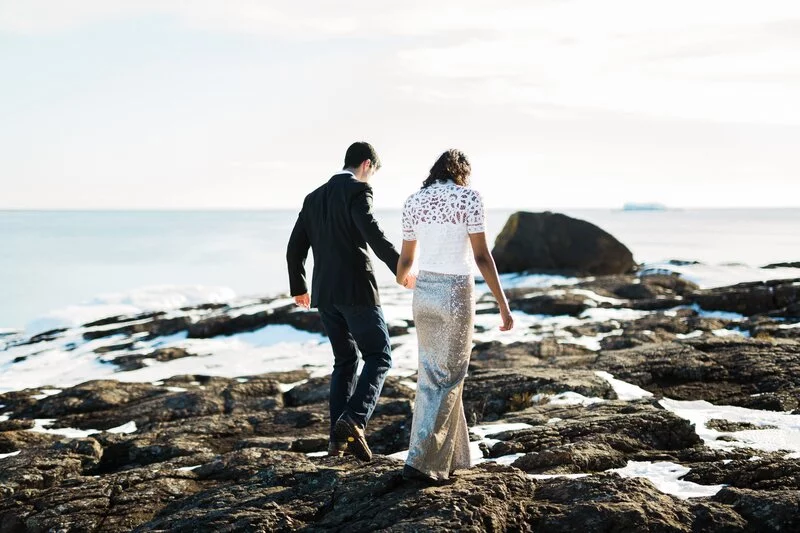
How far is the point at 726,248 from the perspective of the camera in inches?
2911

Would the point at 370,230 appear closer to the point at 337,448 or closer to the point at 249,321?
the point at 337,448

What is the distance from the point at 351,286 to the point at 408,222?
99 cm

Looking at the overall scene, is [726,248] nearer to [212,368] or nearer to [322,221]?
[212,368]

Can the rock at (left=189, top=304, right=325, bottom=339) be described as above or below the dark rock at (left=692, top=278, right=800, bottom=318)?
below

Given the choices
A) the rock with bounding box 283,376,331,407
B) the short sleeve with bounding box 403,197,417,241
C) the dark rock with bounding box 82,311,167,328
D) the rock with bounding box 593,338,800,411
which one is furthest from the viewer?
the dark rock with bounding box 82,311,167,328

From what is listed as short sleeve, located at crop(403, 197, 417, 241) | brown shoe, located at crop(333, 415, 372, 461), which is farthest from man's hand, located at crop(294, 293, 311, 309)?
short sleeve, located at crop(403, 197, 417, 241)

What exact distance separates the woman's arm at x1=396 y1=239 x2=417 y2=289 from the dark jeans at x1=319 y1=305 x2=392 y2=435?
0.62 meters

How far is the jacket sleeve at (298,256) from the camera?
21.1 feet

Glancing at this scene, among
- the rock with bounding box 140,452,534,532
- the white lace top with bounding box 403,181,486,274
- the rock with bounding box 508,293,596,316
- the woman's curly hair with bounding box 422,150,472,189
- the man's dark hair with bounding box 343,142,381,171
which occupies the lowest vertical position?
the rock with bounding box 508,293,596,316

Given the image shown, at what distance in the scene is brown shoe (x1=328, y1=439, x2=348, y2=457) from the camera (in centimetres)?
593

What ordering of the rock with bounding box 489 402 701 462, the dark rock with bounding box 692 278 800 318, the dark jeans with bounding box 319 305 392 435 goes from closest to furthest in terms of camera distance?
1. the dark jeans with bounding box 319 305 392 435
2. the rock with bounding box 489 402 701 462
3. the dark rock with bounding box 692 278 800 318

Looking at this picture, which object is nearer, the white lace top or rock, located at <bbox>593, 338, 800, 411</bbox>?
the white lace top

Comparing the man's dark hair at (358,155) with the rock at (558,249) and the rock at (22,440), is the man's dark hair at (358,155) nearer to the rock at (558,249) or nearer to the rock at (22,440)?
the rock at (22,440)

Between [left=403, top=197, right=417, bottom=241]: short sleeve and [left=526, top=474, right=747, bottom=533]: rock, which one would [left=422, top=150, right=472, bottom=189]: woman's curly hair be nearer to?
[left=403, top=197, right=417, bottom=241]: short sleeve
